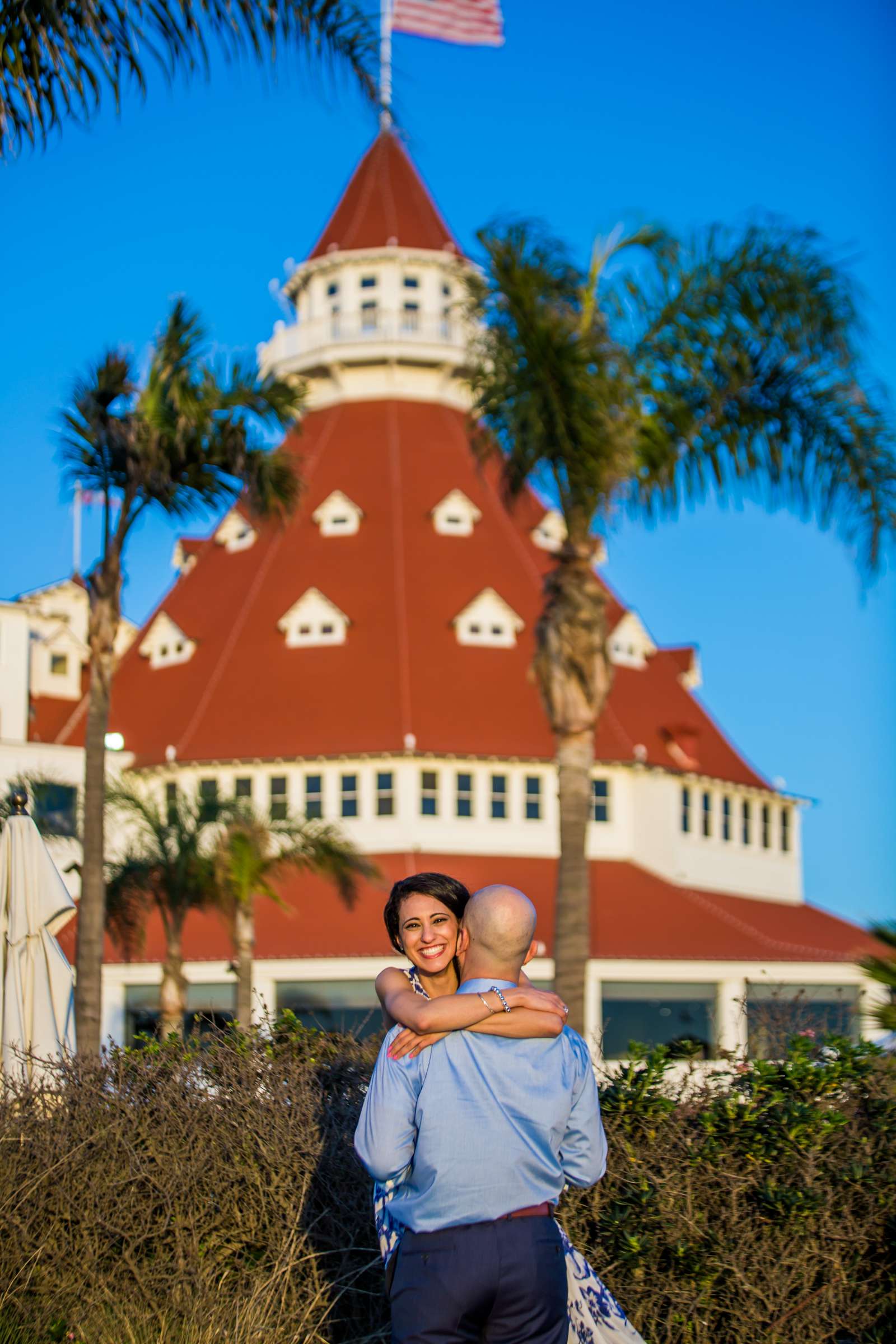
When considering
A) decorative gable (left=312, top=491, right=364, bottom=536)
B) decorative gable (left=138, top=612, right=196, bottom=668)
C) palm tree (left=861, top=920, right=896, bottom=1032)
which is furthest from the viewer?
decorative gable (left=312, top=491, right=364, bottom=536)

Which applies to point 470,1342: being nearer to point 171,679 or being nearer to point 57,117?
point 57,117

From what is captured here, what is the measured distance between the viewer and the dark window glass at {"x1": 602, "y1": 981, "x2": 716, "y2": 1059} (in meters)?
37.4

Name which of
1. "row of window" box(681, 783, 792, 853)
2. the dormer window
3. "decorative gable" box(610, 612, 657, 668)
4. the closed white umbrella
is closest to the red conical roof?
the dormer window

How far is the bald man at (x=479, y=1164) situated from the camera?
439 cm

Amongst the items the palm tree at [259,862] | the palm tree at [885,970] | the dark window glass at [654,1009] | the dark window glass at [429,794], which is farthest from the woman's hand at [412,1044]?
the dark window glass at [429,794]

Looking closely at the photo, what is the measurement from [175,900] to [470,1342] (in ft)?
88.6

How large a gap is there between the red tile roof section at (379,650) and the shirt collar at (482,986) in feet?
112

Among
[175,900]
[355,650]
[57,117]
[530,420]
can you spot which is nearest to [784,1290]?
[57,117]

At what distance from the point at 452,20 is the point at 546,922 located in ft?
65.7

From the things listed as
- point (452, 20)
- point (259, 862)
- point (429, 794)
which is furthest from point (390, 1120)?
point (429, 794)

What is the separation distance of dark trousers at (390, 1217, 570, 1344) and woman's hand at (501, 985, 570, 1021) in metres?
0.62

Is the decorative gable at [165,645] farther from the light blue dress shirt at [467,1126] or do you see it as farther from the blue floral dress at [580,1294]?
the light blue dress shirt at [467,1126]

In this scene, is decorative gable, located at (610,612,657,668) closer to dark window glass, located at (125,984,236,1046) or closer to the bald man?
dark window glass, located at (125,984,236,1046)

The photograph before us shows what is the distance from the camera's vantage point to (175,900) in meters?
30.7
